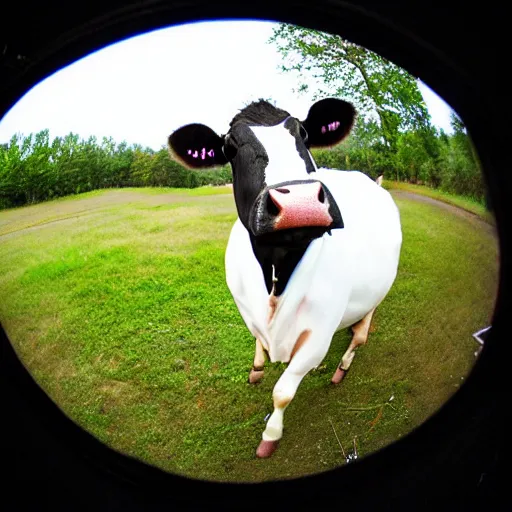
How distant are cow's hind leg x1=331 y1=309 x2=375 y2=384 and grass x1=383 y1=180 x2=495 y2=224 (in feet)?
1.65

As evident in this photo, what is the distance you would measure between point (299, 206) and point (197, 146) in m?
0.51

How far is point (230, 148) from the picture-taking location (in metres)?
1.44

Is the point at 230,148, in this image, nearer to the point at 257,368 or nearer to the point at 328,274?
the point at 328,274

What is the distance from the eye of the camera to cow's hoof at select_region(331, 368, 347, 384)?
1.73m

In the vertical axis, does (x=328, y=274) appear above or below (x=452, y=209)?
below

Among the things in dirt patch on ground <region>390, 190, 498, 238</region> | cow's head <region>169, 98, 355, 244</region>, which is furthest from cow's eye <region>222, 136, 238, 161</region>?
dirt patch on ground <region>390, 190, 498, 238</region>

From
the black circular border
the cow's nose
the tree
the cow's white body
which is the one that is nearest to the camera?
the black circular border

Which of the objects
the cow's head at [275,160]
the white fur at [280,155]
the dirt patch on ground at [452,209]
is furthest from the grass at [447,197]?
the white fur at [280,155]

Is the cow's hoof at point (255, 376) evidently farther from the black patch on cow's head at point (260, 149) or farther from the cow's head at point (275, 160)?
the cow's head at point (275, 160)

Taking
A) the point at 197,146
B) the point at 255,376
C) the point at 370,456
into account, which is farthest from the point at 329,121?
the point at 370,456

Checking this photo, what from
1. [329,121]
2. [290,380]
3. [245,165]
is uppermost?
[329,121]

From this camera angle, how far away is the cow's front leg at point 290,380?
5.14 ft

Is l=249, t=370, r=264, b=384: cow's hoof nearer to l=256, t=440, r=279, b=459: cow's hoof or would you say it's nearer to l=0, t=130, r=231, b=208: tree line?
l=256, t=440, r=279, b=459: cow's hoof

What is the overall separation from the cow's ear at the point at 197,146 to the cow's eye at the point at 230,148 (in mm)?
29
